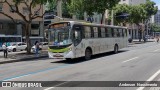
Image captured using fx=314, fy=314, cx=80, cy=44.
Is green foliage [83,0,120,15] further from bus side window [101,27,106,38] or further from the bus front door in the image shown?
the bus front door

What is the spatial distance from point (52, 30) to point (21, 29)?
36382mm

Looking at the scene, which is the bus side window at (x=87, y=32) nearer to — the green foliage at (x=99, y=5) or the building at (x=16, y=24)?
the green foliage at (x=99, y=5)

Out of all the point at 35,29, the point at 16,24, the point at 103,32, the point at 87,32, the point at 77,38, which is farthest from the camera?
the point at 35,29

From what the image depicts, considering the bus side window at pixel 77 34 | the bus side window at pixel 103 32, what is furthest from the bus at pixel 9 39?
the bus side window at pixel 77 34

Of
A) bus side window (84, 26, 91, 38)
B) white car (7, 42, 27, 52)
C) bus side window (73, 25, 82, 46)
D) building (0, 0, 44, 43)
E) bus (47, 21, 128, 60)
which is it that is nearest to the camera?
bus (47, 21, 128, 60)

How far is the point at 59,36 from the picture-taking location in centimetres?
2230

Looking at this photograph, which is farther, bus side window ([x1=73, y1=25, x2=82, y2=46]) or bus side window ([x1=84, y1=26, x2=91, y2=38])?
bus side window ([x1=84, y1=26, x2=91, y2=38])

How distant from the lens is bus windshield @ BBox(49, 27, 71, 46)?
72.4 ft

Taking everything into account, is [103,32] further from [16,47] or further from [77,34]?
[16,47]

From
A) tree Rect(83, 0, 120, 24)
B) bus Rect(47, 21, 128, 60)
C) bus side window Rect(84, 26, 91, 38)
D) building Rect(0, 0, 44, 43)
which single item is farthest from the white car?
bus side window Rect(84, 26, 91, 38)

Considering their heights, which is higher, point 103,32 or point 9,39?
point 103,32

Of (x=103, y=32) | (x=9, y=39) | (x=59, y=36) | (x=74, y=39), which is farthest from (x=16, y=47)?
(x=74, y=39)

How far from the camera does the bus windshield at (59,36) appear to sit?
22.1m

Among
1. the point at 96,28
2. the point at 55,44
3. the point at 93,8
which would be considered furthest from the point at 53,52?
the point at 93,8
